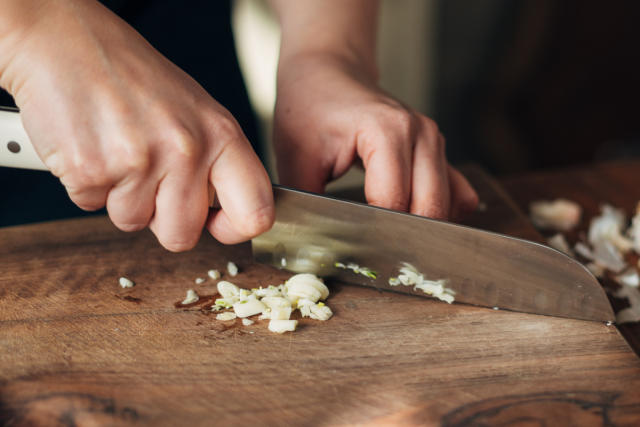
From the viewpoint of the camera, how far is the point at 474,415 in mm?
729

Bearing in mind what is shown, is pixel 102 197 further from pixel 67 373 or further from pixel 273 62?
pixel 273 62

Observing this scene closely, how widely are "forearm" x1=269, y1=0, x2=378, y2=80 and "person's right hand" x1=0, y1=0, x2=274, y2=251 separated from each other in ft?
1.41

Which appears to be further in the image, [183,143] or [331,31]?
[331,31]

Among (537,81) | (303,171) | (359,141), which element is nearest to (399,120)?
(359,141)

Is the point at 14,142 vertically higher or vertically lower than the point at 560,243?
higher

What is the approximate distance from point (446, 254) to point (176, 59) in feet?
2.71

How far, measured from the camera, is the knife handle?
0.80 m

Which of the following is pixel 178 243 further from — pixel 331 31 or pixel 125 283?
pixel 331 31

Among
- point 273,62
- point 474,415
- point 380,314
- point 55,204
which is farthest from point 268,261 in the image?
point 273,62

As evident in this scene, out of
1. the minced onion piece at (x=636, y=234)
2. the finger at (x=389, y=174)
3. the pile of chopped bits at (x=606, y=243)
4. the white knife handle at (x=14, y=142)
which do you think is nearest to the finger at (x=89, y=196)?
the white knife handle at (x=14, y=142)

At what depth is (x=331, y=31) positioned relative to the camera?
3.82 ft

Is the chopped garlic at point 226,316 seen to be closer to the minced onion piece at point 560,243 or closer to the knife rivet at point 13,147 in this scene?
the knife rivet at point 13,147

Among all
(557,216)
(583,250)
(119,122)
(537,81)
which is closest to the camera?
(119,122)

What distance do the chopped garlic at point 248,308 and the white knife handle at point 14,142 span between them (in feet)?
1.18
